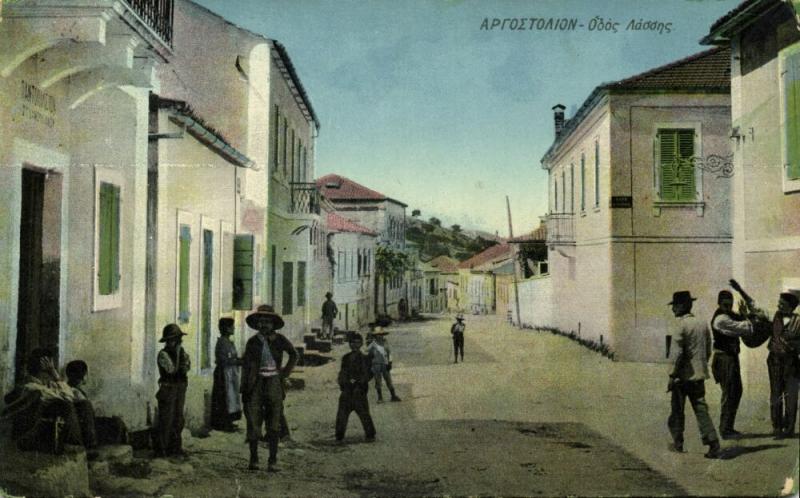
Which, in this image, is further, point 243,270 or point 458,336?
point 458,336

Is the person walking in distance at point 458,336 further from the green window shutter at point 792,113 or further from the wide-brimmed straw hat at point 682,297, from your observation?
the green window shutter at point 792,113

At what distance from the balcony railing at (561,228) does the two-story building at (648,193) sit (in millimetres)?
12

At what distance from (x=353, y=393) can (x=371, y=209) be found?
62.5 inches

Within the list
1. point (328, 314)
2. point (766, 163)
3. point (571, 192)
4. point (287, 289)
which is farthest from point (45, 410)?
point (766, 163)

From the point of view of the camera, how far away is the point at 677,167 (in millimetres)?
5617

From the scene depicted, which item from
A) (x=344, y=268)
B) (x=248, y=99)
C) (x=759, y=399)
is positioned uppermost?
(x=248, y=99)

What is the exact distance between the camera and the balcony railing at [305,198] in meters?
5.78

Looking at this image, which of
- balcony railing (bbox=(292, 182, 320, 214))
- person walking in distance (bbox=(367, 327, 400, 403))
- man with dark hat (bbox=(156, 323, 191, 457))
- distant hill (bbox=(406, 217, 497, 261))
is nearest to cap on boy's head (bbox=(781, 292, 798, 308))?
distant hill (bbox=(406, 217, 497, 261))

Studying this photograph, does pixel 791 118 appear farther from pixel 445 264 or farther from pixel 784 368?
pixel 445 264

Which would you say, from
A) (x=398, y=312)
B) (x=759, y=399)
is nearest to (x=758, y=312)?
(x=759, y=399)

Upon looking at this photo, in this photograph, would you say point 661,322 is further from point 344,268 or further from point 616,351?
point 344,268

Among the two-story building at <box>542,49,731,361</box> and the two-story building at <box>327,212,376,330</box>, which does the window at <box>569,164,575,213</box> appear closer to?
the two-story building at <box>542,49,731,361</box>

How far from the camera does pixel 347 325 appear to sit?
571cm

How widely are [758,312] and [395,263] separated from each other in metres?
3.09
